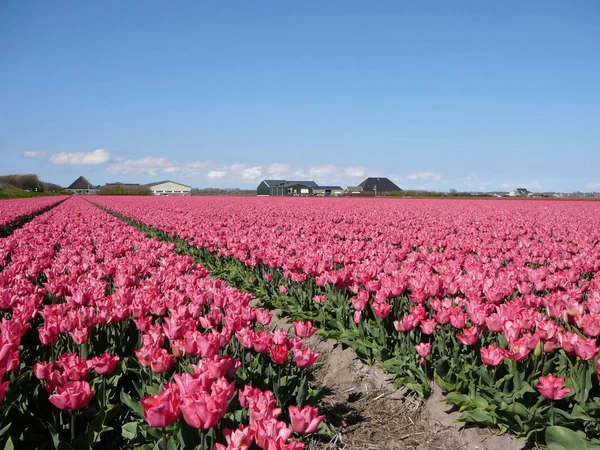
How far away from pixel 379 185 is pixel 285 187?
22.0 meters

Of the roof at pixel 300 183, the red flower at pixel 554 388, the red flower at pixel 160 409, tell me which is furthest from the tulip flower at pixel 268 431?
the roof at pixel 300 183

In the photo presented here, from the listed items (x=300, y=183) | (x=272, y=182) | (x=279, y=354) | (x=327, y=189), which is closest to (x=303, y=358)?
(x=279, y=354)

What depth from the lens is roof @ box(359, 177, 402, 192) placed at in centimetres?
10569

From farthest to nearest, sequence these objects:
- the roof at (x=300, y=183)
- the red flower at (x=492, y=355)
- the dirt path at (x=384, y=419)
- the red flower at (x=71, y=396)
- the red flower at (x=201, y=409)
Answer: the roof at (x=300, y=183) < the dirt path at (x=384, y=419) < the red flower at (x=492, y=355) < the red flower at (x=71, y=396) < the red flower at (x=201, y=409)

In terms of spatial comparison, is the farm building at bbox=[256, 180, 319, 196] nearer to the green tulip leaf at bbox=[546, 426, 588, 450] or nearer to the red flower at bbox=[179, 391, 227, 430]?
the green tulip leaf at bbox=[546, 426, 588, 450]

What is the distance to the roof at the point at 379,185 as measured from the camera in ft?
347

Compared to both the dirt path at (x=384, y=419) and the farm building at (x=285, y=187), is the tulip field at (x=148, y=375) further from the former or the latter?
the farm building at (x=285, y=187)

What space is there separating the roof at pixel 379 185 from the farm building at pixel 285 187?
1192 cm

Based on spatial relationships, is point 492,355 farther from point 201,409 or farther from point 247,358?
point 201,409

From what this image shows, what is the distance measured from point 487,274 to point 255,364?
314 cm

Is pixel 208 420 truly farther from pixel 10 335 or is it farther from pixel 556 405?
pixel 556 405

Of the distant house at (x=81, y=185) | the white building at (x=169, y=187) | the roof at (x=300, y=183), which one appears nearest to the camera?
the roof at (x=300, y=183)

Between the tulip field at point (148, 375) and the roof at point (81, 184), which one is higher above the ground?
the roof at point (81, 184)

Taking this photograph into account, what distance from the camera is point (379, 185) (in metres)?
106
